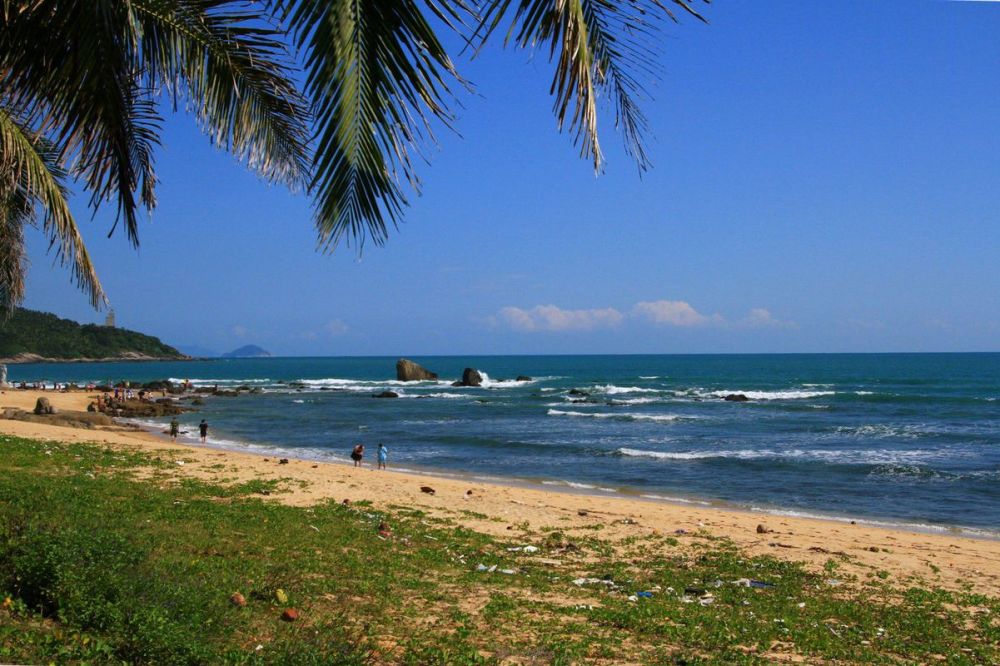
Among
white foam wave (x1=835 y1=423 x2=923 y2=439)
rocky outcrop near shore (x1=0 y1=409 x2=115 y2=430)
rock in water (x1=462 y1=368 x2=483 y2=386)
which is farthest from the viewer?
rock in water (x1=462 y1=368 x2=483 y2=386)

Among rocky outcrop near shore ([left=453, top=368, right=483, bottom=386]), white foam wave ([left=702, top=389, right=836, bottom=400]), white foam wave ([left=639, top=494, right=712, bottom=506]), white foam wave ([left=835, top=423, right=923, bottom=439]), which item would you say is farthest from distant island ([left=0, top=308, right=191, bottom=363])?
white foam wave ([left=639, top=494, right=712, bottom=506])

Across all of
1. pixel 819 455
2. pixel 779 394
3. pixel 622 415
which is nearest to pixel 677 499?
pixel 819 455

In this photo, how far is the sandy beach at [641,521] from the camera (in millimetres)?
11352

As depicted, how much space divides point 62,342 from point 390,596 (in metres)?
182

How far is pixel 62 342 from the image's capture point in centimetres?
16300

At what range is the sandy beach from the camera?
37.2ft

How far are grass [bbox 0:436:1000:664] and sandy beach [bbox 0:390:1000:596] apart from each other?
0.85 metres

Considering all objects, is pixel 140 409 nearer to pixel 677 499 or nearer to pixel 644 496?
pixel 644 496

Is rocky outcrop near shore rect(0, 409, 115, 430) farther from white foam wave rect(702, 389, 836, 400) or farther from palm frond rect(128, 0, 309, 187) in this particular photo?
white foam wave rect(702, 389, 836, 400)

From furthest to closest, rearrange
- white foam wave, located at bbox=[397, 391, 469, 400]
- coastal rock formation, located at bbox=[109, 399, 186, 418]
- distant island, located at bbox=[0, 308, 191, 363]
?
distant island, located at bbox=[0, 308, 191, 363] → white foam wave, located at bbox=[397, 391, 469, 400] → coastal rock formation, located at bbox=[109, 399, 186, 418]

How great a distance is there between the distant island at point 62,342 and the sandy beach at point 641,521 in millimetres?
134530

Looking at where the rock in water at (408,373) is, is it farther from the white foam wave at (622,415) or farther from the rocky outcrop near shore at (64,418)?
the rocky outcrop near shore at (64,418)

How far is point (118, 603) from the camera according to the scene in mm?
4723

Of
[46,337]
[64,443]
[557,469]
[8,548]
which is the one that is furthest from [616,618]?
[46,337]
